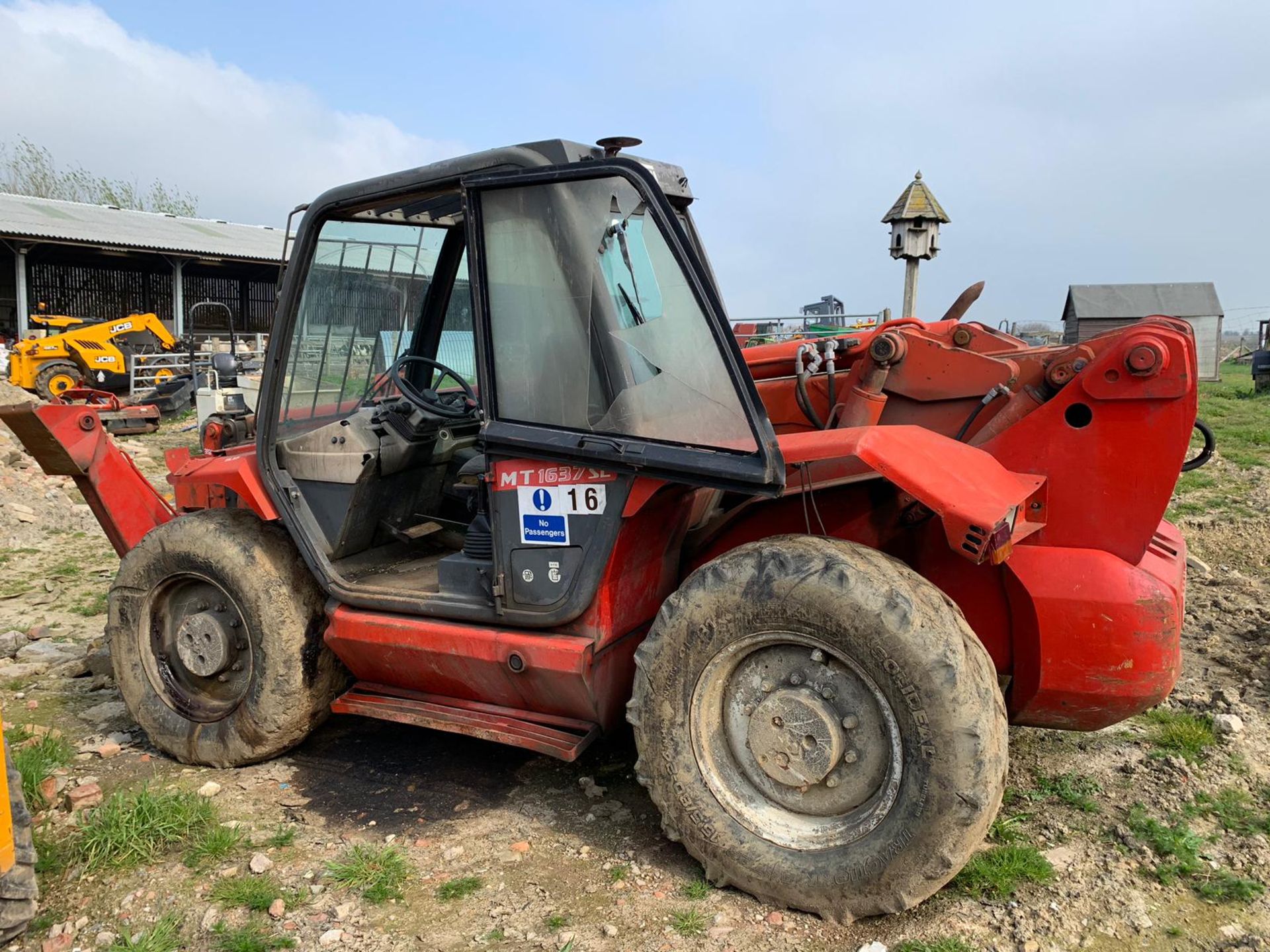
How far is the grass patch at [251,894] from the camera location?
3.05 m

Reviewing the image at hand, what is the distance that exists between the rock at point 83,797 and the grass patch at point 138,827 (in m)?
0.19

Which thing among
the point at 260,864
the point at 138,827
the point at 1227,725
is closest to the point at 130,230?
the point at 138,827

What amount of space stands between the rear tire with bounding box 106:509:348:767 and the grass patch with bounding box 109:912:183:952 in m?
0.99

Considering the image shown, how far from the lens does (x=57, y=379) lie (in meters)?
18.2

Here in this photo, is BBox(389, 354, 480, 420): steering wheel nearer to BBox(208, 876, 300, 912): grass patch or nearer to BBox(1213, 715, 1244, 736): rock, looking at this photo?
BBox(208, 876, 300, 912): grass patch

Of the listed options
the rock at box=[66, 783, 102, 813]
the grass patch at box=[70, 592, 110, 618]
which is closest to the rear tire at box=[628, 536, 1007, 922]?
the rock at box=[66, 783, 102, 813]

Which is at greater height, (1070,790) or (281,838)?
(1070,790)

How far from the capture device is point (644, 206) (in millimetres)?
3006

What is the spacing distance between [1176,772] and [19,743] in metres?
4.90

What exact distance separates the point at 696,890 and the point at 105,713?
11.1ft

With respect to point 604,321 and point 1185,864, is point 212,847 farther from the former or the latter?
point 1185,864

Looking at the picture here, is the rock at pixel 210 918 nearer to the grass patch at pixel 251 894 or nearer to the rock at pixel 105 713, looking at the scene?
the grass patch at pixel 251 894

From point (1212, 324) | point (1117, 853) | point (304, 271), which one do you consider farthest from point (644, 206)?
point (1212, 324)

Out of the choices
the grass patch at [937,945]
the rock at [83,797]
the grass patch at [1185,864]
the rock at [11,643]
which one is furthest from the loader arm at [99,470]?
the grass patch at [1185,864]
